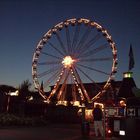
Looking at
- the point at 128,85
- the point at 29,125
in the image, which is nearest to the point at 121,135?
the point at 128,85

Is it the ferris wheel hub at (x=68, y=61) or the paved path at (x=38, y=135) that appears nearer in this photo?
the paved path at (x=38, y=135)

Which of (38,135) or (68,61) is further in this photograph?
(68,61)

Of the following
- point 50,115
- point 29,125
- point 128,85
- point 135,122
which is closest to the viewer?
point 135,122

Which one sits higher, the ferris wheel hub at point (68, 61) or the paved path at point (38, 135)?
the ferris wheel hub at point (68, 61)

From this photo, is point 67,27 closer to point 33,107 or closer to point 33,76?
point 33,76

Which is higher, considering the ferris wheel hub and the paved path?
the ferris wheel hub

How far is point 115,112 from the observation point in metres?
16.2

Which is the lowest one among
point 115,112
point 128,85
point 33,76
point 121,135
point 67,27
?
point 121,135

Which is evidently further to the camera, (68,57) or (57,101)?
(57,101)

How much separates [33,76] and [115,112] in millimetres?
23001

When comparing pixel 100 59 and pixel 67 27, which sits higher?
pixel 67 27

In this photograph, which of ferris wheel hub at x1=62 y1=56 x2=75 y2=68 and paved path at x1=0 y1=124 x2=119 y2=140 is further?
ferris wheel hub at x1=62 y1=56 x2=75 y2=68

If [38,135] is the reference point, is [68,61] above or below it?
above

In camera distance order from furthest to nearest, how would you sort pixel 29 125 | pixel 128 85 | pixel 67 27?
pixel 67 27 < pixel 29 125 < pixel 128 85
